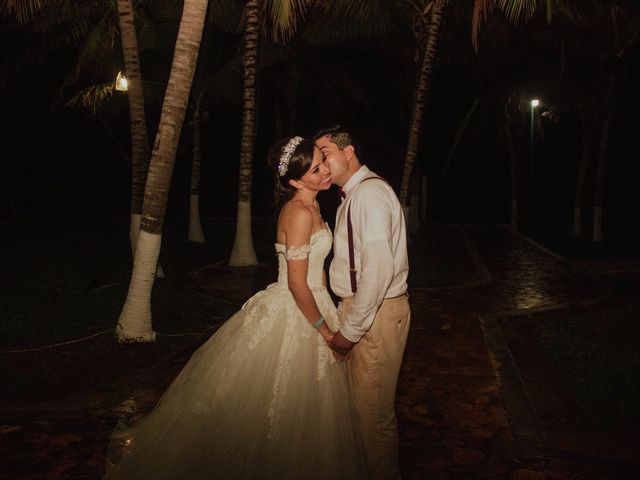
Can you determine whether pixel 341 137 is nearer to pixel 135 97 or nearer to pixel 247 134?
pixel 135 97

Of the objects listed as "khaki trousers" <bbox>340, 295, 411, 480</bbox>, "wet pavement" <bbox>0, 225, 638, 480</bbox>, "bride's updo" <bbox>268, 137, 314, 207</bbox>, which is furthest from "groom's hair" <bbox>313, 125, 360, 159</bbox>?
"wet pavement" <bbox>0, 225, 638, 480</bbox>

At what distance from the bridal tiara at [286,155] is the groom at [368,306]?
14 centimetres

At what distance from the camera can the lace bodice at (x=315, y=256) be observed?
409 centimetres

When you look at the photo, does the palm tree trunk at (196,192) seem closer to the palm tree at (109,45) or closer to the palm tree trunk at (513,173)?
the palm tree at (109,45)

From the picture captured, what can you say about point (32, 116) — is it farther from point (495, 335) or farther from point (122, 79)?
point (495, 335)

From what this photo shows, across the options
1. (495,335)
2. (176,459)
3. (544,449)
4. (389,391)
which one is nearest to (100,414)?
(176,459)

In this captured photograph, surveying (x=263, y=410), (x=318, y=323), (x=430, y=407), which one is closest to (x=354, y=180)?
(x=318, y=323)

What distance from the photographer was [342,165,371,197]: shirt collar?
386 centimetres

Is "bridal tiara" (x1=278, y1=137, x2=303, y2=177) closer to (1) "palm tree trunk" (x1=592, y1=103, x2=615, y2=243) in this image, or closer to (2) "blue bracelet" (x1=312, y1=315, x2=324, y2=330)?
(2) "blue bracelet" (x1=312, y1=315, x2=324, y2=330)

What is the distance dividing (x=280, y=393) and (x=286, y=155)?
144 cm

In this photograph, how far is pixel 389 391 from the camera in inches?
155

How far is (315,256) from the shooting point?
13.6 ft

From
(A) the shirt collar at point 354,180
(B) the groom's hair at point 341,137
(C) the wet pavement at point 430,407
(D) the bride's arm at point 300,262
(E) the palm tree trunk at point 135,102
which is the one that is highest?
(E) the palm tree trunk at point 135,102

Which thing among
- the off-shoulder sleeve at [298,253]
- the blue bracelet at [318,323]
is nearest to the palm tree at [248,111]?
the off-shoulder sleeve at [298,253]
